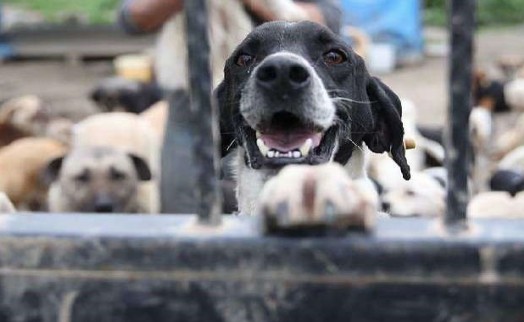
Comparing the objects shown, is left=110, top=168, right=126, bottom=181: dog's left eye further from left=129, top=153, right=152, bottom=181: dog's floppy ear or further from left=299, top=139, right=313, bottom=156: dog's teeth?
left=299, top=139, right=313, bottom=156: dog's teeth

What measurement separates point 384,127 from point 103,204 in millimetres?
3152

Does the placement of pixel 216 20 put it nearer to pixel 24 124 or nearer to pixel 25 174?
pixel 25 174

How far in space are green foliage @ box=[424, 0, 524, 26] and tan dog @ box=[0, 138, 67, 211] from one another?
13.9 metres

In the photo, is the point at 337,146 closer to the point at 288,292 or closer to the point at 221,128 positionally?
the point at 221,128

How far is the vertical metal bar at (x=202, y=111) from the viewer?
1.35 meters

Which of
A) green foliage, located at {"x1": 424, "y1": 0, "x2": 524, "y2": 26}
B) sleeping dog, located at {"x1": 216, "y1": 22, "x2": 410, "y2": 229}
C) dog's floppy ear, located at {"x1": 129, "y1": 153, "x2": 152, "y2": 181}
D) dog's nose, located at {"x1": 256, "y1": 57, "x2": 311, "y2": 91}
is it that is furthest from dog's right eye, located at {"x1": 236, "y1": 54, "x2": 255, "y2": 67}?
green foliage, located at {"x1": 424, "y1": 0, "x2": 524, "y2": 26}

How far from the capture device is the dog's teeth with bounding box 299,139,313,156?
284 cm

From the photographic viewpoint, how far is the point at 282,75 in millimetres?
2746

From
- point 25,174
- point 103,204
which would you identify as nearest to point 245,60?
point 103,204

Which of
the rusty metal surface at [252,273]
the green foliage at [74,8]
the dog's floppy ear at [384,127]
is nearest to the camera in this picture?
the rusty metal surface at [252,273]

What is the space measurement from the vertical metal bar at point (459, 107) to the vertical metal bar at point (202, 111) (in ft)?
1.15

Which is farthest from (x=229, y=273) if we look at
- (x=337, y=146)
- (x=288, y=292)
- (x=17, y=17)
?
(x=17, y=17)

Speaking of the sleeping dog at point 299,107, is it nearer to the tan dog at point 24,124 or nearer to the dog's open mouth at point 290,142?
the dog's open mouth at point 290,142

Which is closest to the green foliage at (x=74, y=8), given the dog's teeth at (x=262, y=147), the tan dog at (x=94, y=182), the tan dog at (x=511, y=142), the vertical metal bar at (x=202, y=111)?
the tan dog at (x=511, y=142)
